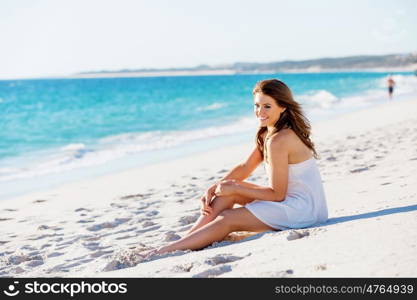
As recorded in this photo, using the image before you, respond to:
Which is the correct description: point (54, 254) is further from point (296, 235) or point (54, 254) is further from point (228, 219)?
point (296, 235)

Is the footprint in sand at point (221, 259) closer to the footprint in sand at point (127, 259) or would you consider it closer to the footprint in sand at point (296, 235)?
the footprint in sand at point (296, 235)

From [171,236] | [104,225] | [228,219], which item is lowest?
[104,225]

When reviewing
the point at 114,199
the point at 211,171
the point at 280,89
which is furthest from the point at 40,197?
the point at 280,89

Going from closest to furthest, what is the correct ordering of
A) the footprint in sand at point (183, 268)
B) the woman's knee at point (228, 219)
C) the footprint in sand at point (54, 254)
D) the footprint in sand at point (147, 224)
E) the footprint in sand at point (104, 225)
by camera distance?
the footprint in sand at point (183, 268)
the woman's knee at point (228, 219)
the footprint in sand at point (54, 254)
the footprint in sand at point (147, 224)
the footprint in sand at point (104, 225)

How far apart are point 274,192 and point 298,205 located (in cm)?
23

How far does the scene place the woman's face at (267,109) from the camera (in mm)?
4262

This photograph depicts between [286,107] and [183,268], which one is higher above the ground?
[286,107]

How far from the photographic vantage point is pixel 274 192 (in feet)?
13.6

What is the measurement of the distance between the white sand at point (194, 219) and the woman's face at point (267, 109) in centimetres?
95

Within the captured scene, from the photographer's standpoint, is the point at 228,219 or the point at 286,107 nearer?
the point at 228,219

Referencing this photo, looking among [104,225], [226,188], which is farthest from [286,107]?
[104,225]

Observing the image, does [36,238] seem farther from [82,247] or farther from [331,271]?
[331,271]

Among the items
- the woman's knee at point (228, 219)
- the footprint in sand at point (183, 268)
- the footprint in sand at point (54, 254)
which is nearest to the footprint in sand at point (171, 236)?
the woman's knee at point (228, 219)

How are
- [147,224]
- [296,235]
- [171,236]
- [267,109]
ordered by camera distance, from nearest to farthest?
1. [296,235]
2. [267,109]
3. [171,236]
4. [147,224]
